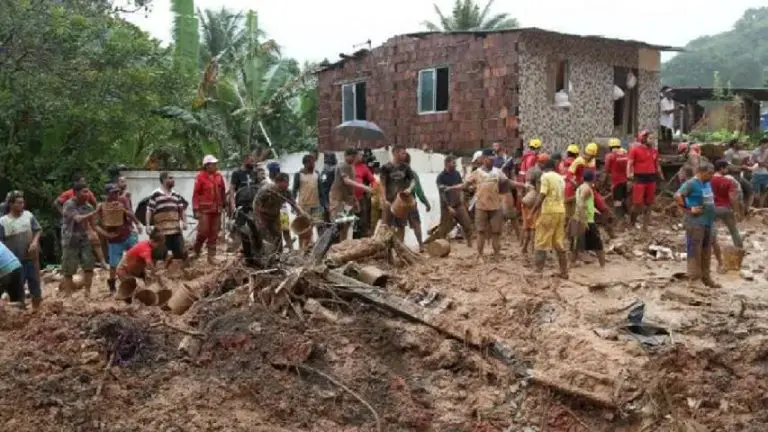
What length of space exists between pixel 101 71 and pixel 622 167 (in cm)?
977

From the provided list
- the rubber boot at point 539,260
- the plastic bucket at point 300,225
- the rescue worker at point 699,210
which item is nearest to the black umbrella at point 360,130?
the rubber boot at point 539,260

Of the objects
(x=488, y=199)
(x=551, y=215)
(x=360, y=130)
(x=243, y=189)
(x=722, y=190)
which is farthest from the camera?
(x=360, y=130)

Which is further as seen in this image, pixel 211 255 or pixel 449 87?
pixel 449 87

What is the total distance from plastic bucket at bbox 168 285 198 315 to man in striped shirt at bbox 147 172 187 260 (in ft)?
6.63

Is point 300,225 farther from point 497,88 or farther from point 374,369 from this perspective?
point 497,88

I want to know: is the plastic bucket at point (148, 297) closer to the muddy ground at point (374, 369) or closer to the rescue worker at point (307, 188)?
the muddy ground at point (374, 369)

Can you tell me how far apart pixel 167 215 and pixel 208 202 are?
0.85 meters

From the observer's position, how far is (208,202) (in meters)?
11.0

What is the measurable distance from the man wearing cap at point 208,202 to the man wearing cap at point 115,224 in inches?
36.1

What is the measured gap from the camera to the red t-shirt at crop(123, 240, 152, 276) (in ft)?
30.3

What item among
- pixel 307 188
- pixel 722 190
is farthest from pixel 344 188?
pixel 722 190

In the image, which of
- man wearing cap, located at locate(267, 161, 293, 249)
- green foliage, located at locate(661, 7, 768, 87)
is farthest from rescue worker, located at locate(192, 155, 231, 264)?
green foliage, located at locate(661, 7, 768, 87)

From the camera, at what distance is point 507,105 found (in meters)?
17.0

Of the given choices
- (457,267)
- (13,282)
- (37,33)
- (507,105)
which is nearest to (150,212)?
(13,282)
